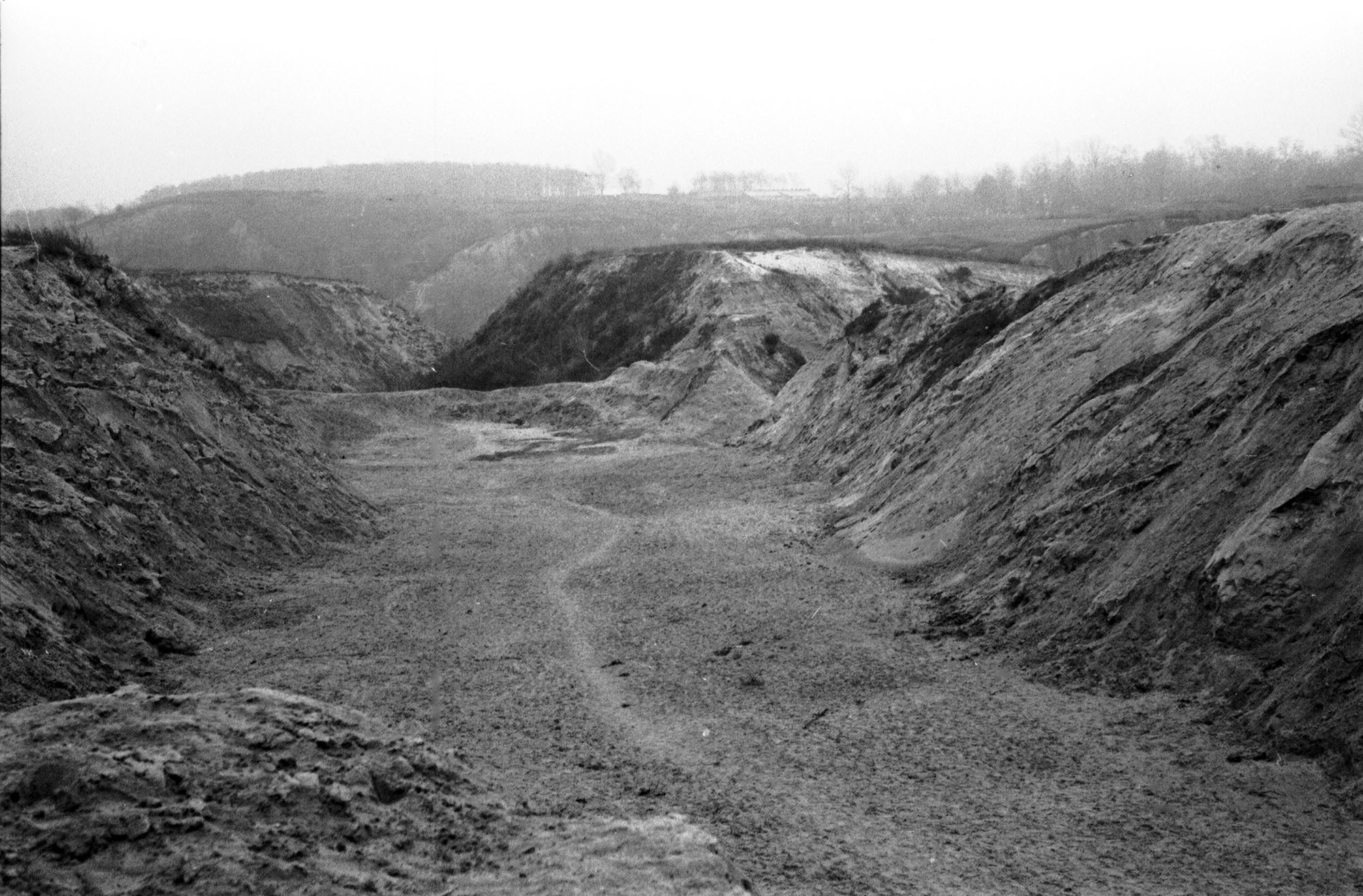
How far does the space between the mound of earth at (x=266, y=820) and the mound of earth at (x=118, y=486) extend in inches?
142

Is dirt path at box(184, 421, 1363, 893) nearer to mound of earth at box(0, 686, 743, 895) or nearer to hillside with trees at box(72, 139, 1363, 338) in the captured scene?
mound of earth at box(0, 686, 743, 895)

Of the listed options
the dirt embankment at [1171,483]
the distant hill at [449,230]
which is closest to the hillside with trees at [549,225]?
the distant hill at [449,230]

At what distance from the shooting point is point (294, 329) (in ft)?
186

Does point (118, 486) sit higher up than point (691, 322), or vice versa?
point (691, 322)

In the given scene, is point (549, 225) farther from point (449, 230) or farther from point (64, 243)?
point (64, 243)

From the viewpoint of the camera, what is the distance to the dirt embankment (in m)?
8.23

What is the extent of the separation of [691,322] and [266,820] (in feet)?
135

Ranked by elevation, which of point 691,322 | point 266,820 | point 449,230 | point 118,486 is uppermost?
point 449,230

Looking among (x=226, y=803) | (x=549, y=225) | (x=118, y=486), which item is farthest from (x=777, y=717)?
(x=549, y=225)

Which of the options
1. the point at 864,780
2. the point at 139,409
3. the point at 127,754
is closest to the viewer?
the point at 127,754

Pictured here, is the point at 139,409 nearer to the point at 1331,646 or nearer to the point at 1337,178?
the point at 1331,646

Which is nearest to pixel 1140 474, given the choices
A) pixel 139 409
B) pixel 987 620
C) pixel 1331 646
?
pixel 987 620

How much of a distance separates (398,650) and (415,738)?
185 inches

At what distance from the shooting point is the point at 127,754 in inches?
221
